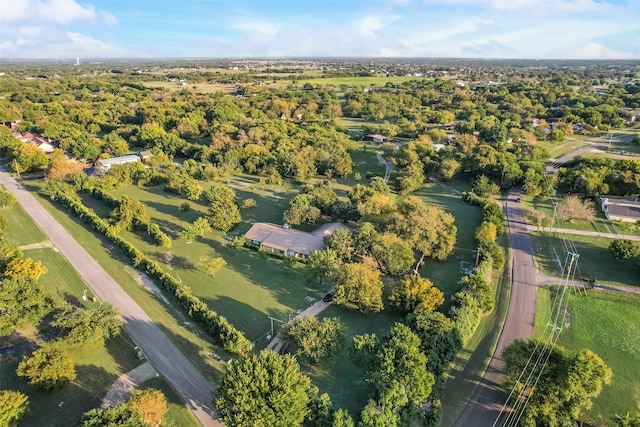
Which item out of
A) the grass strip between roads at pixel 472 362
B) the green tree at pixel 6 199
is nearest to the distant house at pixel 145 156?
the green tree at pixel 6 199

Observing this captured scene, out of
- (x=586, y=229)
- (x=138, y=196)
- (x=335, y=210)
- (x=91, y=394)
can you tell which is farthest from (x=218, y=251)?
(x=586, y=229)

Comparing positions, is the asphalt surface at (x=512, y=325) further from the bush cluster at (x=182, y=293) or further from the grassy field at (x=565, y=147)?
the grassy field at (x=565, y=147)

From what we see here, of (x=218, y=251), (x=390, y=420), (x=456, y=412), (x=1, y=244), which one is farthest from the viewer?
(x=218, y=251)

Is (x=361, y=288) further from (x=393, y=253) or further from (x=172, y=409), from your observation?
(x=172, y=409)

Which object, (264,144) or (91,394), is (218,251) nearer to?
(91,394)

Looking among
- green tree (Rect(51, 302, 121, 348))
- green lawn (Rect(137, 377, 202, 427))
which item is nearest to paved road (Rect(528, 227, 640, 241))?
green lawn (Rect(137, 377, 202, 427))

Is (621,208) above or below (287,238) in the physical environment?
above

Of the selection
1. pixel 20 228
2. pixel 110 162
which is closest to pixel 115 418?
pixel 20 228
